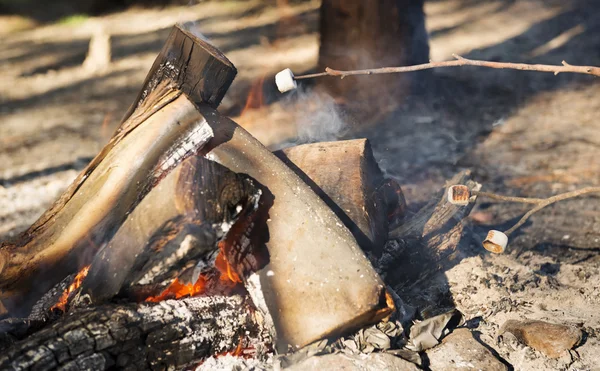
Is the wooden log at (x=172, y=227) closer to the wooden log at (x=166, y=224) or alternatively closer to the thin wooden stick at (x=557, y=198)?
the wooden log at (x=166, y=224)

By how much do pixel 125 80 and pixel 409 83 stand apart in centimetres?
324

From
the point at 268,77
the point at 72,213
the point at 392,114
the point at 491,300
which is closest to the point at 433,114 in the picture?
the point at 392,114

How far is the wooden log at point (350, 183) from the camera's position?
8.55ft

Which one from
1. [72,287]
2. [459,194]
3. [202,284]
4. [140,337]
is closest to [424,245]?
[459,194]

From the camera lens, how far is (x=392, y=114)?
5.20 m

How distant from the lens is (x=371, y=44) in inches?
199

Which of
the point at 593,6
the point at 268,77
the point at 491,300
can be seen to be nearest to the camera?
the point at 491,300

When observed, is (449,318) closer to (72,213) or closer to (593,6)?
(72,213)

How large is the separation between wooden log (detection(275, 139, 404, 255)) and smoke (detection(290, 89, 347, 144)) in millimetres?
775

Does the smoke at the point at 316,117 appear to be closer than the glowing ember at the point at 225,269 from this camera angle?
No

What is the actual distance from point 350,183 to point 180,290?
3.24ft

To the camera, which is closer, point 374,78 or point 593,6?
point 374,78

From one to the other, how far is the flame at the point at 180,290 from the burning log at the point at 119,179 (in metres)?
0.37

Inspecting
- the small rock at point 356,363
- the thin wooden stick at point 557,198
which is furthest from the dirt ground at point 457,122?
the small rock at point 356,363
